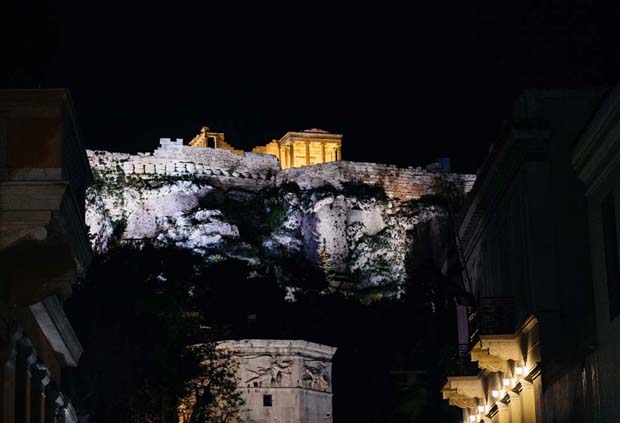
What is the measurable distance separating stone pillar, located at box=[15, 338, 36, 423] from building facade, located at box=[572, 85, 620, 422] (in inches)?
278

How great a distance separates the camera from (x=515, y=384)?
25828 millimetres

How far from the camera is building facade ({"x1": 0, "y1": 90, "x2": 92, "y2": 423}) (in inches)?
518

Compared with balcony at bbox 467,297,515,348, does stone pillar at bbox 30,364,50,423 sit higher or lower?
lower

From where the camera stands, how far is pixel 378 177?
96.1 m

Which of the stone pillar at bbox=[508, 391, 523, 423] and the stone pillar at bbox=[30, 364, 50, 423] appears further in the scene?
the stone pillar at bbox=[508, 391, 523, 423]

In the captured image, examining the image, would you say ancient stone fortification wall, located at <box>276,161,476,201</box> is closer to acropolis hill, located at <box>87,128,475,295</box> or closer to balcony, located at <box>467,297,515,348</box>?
acropolis hill, located at <box>87,128,475,295</box>

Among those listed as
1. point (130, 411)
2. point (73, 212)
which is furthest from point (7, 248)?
point (130, 411)

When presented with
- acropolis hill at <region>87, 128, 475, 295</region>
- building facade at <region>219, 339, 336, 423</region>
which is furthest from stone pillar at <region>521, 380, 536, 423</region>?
acropolis hill at <region>87, 128, 475, 295</region>

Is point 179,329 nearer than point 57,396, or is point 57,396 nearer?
point 57,396

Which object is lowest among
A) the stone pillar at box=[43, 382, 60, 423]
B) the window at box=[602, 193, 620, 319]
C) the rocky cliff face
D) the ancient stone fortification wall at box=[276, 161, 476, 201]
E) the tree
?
Answer: the stone pillar at box=[43, 382, 60, 423]

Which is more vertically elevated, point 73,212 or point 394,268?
point 394,268

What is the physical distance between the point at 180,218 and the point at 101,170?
22.8 ft

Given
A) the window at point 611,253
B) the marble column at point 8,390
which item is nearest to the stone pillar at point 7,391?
the marble column at point 8,390

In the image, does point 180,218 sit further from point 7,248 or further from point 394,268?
point 7,248
